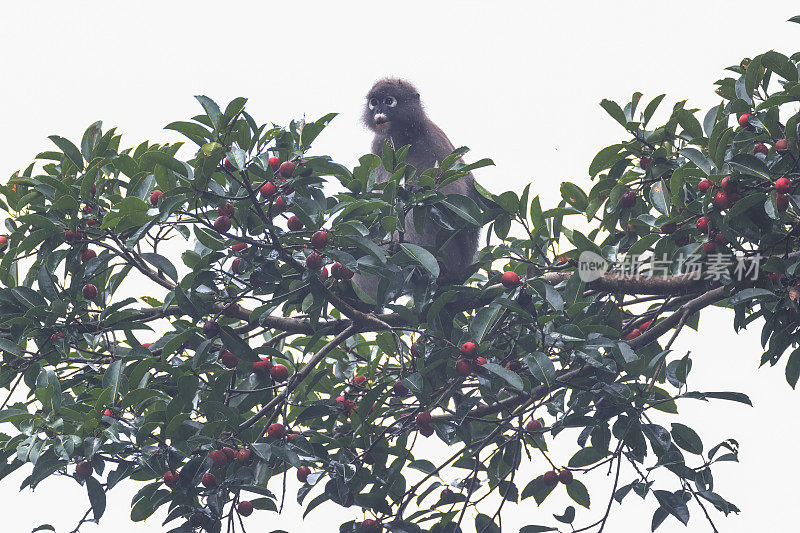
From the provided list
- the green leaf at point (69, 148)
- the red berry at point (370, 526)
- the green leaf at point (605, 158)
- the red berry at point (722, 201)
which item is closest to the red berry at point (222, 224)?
the green leaf at point (69, 148)

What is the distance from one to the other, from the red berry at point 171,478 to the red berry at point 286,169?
1223 millimetres

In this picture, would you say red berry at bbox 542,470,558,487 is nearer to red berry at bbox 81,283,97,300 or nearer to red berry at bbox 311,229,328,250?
red berry at bbox 311,229,328,250

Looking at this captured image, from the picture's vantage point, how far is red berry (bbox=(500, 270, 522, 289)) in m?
3.53

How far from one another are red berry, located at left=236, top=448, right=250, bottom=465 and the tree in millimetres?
17

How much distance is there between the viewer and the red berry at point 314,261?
125 inches

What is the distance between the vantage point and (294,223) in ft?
10.9

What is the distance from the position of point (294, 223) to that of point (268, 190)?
0.68 ft

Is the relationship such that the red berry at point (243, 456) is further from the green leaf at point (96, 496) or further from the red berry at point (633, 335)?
the red berry at point (633, 335)

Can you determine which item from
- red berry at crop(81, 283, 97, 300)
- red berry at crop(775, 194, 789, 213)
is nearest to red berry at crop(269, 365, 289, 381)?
red berry at crop(81, 283, 97, 300)

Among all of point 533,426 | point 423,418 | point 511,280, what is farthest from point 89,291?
point 533,426

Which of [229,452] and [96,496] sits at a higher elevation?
[229,452]

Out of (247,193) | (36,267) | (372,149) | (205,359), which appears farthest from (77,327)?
(372,149)

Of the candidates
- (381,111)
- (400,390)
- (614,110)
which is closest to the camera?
(614,110)

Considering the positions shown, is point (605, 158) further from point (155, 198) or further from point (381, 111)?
point (381, 111)
